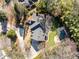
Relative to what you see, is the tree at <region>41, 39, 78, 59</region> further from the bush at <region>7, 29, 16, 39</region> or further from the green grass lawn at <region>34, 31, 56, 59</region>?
the bush at <region>7, 29, 16, 39</region>

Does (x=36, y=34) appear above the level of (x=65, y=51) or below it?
above

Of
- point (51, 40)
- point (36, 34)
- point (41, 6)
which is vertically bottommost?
point (51, 40)

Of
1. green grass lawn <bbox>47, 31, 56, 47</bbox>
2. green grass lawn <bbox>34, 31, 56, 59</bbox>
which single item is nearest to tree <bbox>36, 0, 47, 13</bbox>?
green grass lawn <bbox>34, 31, 56, 59</bbox>

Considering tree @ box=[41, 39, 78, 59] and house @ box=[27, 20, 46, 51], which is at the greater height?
house @ box=[27, 20, 46, 51]

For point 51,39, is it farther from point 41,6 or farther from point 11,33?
point 11,33

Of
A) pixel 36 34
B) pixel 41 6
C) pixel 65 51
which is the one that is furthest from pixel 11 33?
pixel 65 51

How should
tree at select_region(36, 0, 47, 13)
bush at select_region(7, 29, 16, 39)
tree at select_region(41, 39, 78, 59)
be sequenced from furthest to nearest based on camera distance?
bush at select_region(7, 29, 16, 39)
tree at select_region(36, 0, 47, 13)
tree at select_region(41, 39, 78, 59)

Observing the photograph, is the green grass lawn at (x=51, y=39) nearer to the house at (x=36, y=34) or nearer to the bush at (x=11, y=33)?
Answer: the house at (x=36, y=34)

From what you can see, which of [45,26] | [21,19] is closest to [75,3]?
[45,26]

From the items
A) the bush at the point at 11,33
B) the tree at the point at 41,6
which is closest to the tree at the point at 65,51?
the tree at the point at 41,6

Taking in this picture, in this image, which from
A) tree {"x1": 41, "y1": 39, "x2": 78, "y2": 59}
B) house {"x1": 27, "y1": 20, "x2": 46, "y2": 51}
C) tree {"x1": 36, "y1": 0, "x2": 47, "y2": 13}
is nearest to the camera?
tree {"x1": 41, "y1": 39, "x2": 78, "y2": 59}

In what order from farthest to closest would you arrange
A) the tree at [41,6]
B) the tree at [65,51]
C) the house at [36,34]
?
the tree at [41,6] → the house at [36,34] → the tree at [65,51]
